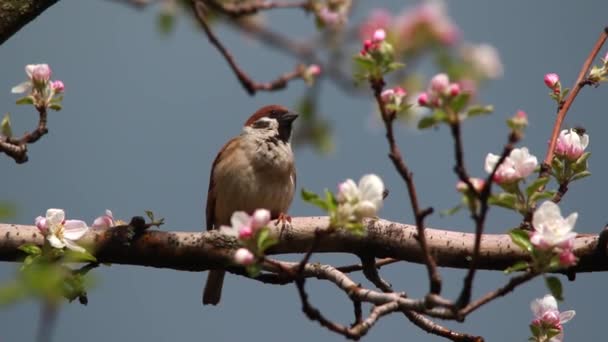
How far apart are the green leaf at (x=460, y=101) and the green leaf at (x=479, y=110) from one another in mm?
20

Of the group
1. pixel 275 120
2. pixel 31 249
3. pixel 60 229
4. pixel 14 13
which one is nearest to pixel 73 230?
pixel 60 229

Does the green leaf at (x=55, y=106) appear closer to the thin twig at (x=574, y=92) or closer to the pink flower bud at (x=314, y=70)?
the pink flower bud at (x=314, y=70)

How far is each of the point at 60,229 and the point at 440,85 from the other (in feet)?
5.43

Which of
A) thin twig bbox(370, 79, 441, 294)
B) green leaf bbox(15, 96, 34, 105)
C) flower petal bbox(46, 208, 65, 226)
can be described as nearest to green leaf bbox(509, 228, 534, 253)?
thin twig bbox(370, 79, 441, 294)

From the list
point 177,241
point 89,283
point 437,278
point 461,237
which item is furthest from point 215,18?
point 89,283

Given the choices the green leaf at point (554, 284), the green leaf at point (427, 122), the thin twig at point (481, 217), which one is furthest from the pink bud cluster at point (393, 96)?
the green leaf at point (554, 284)

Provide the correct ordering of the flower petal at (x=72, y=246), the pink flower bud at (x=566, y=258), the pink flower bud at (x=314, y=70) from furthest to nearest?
1. the flower petal at (x=72, y=246)
2. the pink flower bud at (x=314, y=70)
3. the pink flower bud at (x=566, y=258)

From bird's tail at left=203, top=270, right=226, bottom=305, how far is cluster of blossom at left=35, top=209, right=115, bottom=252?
78.1 inches

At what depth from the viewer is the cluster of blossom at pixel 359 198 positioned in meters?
2.12

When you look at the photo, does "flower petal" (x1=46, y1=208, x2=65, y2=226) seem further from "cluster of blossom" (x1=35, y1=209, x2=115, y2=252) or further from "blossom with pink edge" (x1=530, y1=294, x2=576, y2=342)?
"blossom with pink edge" (x1=530, y1=294, x2=576, y2=342)

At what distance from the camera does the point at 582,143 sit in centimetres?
297

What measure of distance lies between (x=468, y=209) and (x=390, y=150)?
9.2 inches

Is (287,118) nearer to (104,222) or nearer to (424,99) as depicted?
(104,222)

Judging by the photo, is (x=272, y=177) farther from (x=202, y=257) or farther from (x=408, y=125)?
(x=408, y=125)
